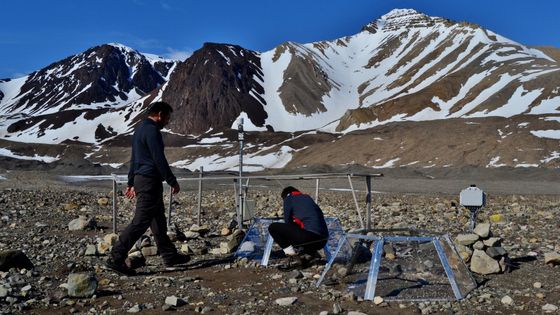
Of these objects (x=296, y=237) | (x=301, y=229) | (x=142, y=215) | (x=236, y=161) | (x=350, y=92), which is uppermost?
(x=350, y=92)

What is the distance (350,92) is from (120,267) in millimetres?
155805

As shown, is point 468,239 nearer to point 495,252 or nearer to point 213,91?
point 495,252

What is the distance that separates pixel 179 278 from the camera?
26.6 ft

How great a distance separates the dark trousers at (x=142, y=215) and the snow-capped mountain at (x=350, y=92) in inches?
2409

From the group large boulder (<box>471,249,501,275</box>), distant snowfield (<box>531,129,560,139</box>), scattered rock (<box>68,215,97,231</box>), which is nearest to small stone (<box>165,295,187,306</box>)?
large boulder (<box>471,249,501,275</box>)

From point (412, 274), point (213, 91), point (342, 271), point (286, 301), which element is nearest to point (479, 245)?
point (412, 274)

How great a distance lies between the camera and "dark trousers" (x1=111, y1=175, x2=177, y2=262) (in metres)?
8.11

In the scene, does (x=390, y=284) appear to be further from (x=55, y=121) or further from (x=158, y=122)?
(x=55, y=121)

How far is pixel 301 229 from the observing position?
8.26m

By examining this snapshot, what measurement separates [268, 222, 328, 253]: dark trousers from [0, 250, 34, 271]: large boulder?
11.7 feet

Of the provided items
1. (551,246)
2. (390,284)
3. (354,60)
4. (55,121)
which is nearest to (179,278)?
(390,284)

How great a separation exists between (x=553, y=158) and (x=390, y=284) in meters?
58.2

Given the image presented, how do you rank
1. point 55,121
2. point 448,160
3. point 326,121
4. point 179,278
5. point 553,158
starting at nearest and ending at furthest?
point 179,278, point 553,158, point 448,160, point 326,121, point 55,121

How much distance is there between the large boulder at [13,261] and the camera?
8.04 metres
